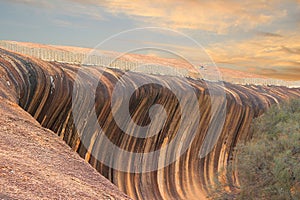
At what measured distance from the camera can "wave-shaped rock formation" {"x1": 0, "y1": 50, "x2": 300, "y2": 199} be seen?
13945mm

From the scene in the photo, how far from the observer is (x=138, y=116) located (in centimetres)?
1967

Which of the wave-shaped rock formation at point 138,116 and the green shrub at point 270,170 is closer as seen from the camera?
the wave-shaped rock formation at point 138,116

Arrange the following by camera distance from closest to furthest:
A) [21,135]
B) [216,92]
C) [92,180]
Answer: [92,180]
[21,135]
[216,92]

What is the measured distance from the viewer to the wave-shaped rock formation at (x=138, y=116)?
45.8ft

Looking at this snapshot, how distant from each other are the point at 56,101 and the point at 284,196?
9.07 m

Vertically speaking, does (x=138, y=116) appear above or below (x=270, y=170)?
above

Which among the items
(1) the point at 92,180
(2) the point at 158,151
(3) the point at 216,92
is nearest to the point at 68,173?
(1) the point at 92,180

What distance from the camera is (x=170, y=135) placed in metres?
21.8

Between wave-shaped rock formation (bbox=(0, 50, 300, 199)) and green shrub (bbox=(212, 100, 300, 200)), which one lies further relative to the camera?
green shrub (bbox=(212, 100, 300, 200))

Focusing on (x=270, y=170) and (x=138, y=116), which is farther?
(x=138, y=116)

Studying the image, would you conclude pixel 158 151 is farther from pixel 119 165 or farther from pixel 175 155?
pixel 119 165

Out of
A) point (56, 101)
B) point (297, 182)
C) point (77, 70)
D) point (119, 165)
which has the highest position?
point (77, 70)

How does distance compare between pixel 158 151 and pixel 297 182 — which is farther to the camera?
pixel 158 151

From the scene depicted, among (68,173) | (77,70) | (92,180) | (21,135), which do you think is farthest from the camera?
(77,70)
